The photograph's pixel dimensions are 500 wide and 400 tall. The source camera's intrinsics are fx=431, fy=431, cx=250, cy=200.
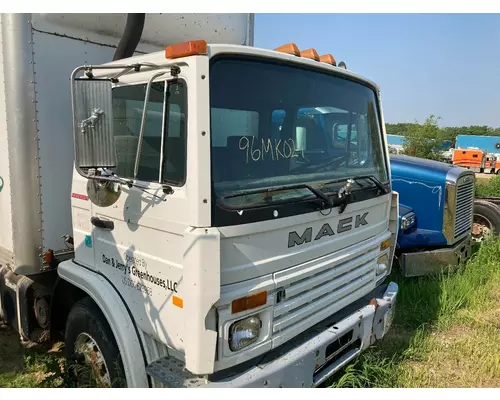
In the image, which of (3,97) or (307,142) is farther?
(3,97)

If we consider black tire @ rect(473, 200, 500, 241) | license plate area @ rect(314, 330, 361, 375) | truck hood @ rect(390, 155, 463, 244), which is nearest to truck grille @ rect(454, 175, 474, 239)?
truck hood @ rect(390, 155, 463, 244)

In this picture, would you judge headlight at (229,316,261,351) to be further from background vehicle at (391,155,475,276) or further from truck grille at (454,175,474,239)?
truck grille at (454,175,474,239)

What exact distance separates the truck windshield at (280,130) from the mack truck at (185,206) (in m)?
0.01

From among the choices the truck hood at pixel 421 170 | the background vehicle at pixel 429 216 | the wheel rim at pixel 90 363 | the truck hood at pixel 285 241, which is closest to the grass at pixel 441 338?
the background vehicle at pixel 429 216

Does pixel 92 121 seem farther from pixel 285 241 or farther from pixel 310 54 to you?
pixel 310 54

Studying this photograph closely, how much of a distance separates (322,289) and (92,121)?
163 centimetres

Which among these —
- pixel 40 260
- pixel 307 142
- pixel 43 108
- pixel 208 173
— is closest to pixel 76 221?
pixel 40 260

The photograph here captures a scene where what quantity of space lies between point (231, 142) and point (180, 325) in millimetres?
977

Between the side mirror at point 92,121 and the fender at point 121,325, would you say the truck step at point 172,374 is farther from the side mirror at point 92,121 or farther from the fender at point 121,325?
the side mirror at point 92,121

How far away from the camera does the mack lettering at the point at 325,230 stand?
2436mm

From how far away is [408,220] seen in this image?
208 inches

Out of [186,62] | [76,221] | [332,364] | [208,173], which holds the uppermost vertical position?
[186,62]

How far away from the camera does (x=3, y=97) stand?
294 centimetres

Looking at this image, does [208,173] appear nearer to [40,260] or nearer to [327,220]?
[327,220]
